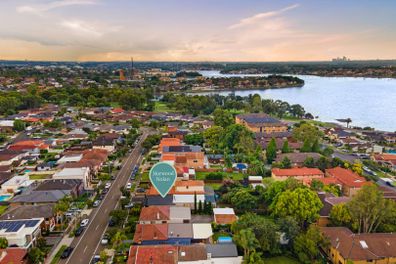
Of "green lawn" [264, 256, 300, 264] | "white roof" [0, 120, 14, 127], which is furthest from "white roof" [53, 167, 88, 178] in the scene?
"white roof" [0, 120, 14, 127]

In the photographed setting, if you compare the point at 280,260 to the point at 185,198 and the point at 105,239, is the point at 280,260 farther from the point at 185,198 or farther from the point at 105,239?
the point at 105,239

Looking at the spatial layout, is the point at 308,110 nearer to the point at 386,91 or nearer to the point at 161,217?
the point at 386,91

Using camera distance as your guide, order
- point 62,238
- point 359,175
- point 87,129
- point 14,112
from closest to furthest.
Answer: point 62,238 → point 359,175 → point 87,129 → point 14,112

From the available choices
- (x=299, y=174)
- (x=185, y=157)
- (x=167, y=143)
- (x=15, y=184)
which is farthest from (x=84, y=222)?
(x=299, y=174)

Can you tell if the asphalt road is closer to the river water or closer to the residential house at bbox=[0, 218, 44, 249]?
the residential house at bbox=[0, 218, 44, 249]

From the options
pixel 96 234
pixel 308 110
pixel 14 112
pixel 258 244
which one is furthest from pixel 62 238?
pixel 308 110

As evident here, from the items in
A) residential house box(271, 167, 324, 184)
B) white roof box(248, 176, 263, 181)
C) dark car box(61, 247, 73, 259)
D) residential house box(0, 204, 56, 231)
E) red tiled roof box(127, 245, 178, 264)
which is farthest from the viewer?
white roof box(248, 176, 263, 181)
